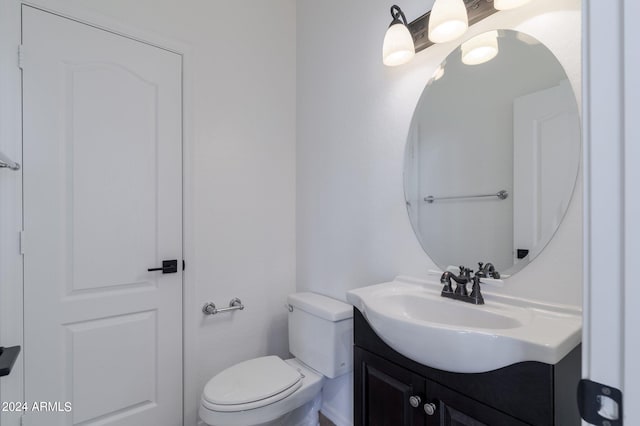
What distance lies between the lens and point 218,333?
1817 mm

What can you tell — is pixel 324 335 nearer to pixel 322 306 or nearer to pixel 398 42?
pixel 322 306

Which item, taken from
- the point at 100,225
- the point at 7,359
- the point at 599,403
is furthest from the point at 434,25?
the point at 7,359

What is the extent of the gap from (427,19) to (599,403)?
1352 mm

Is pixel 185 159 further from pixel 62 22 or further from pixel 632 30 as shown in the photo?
pixel 632 30

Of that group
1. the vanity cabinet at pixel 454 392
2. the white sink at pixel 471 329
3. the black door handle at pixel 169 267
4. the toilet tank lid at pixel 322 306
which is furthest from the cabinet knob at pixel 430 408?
the black door handle at pixel 169 267

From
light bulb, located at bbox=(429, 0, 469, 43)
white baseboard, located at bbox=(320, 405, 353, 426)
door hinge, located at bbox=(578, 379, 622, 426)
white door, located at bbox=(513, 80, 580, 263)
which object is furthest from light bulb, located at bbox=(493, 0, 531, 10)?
white baseboard, located at bbox=(320, 405, 353, 426)

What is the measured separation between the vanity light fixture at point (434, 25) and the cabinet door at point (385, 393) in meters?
1.20

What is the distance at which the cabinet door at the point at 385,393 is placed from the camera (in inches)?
37.1

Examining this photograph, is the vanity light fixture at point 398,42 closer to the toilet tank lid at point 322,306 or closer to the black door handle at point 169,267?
the toilet tank lid at point 322,306

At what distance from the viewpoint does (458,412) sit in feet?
2.75

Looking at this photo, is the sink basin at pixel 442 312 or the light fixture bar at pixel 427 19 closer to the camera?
the sink basin at pixel 442 312

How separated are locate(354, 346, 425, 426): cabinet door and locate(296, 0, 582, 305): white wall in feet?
1.40

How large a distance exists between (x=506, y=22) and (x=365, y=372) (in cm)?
133

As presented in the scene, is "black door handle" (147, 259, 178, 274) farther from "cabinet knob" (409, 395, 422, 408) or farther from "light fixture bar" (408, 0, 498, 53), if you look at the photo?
"light fixture bar" (408, 0, 498, 53)
